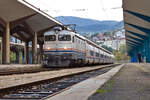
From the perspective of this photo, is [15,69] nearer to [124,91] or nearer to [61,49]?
[61,49]

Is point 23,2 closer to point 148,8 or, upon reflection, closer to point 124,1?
point 124,1

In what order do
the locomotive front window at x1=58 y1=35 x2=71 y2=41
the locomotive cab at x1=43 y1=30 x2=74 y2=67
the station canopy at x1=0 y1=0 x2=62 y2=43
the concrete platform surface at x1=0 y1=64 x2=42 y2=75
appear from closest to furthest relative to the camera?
the concrete platform surface at x1=0 y1=64 x2=42 y2=75 < the locomotive cab at x1=43 y1=30 x2=74 y2=67 < the locomotive front window at x1=58 y1=35 x2=71 y2=41 < the station canopy at x1=0 y1=0 x2=62 y2=43

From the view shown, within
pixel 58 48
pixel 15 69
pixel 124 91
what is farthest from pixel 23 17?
pixel 124 91

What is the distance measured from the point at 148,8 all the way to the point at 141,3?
8.06ft

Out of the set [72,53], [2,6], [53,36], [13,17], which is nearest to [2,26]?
[13,17]

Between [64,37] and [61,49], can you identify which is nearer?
[61,49]

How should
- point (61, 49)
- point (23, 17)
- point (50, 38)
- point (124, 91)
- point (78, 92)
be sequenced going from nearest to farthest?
point (78, 92)
point (124, 91)
point (61, 49)
point (50, 38)
point (23, 17)

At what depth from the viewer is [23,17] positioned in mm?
37438

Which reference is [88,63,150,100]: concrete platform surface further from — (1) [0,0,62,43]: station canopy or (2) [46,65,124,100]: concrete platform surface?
(1) [0,0,62,43]: station canopy

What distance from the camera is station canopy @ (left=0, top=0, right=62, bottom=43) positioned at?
32697mm

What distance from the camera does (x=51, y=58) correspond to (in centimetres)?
2139

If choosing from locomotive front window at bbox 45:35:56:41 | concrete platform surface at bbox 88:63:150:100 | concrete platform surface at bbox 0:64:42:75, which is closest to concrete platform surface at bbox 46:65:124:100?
concrete platform surface at bbox 88:63:150:100

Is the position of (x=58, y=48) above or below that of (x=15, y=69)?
above

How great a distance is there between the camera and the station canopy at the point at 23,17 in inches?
1287
